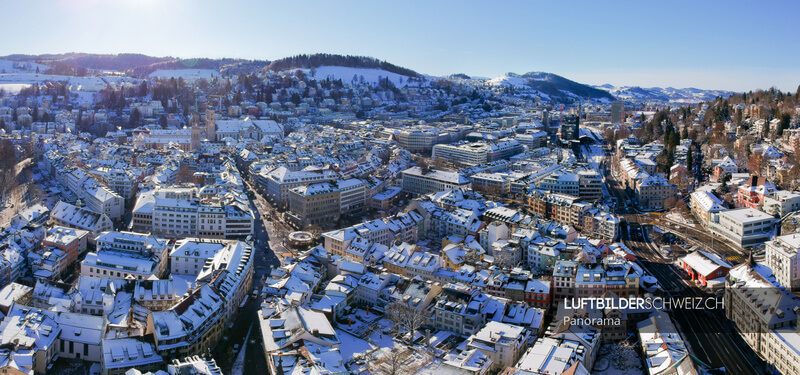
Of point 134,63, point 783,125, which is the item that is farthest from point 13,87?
point 783,125

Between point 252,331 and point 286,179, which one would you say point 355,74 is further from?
point 252,331

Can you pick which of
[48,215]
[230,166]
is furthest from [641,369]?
[230,166]

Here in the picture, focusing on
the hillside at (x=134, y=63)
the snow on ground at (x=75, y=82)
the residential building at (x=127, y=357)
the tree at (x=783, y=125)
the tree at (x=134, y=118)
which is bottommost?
the residential building at (x=127, y=357)

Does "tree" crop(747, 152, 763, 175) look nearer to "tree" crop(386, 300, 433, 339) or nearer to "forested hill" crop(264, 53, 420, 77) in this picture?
"tree" crop(386, 300, 433, 339)

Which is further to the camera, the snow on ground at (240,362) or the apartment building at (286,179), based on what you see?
the apartment building at (286,179)

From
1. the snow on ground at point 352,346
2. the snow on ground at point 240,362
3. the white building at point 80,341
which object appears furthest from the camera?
the snow on ground at point 352,346

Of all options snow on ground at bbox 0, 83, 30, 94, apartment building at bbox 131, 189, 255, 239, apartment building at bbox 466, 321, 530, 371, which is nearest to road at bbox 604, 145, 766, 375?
apartment building at bbox 466, 321, 530, 371

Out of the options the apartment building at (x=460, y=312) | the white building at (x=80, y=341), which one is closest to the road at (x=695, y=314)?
the apartment building at (x=460, y=312)

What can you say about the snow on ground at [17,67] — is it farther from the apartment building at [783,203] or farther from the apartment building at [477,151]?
the apartment building at [783,203]
